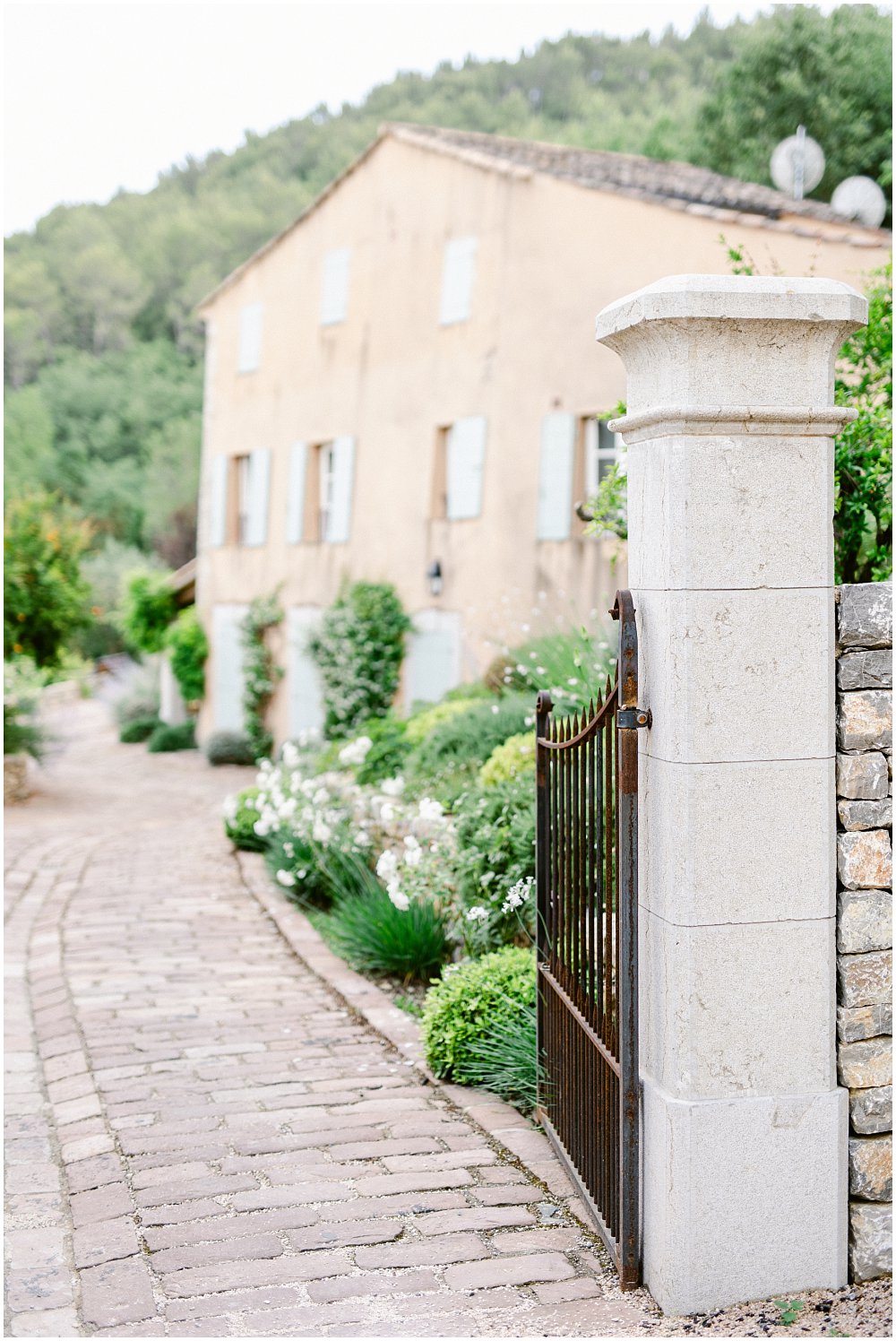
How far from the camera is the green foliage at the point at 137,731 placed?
22.5 m

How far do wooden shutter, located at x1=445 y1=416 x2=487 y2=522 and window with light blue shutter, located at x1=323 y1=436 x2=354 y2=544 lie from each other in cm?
226

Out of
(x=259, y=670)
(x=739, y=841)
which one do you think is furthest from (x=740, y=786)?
(x=259, y=670)

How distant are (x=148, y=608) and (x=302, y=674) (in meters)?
6.07

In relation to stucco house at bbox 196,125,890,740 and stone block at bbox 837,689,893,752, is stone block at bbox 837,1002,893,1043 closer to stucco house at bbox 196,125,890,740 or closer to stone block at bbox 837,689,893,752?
stone block at bbox 837,689,893,752

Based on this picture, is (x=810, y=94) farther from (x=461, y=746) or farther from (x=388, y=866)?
(x=388, y=866)

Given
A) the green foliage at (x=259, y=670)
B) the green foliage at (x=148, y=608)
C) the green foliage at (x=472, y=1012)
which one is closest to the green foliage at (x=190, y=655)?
the green foliage at (x=259, y=670)

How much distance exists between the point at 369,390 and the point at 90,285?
36.2m

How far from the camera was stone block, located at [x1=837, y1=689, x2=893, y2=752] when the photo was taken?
128 inches

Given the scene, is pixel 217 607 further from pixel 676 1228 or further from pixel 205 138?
pixel 205 138

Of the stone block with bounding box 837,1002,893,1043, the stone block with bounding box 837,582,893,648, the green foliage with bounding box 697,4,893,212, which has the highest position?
the green foliage with bounding box 697,4,893,212

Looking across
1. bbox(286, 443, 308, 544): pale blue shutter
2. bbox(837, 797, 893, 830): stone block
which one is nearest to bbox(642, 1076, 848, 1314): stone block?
bbox(837, 797, 893, 830): stone block

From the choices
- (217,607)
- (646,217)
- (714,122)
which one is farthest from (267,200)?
(646,217)

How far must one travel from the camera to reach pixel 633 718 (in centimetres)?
323

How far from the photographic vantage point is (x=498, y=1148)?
13.6ft
